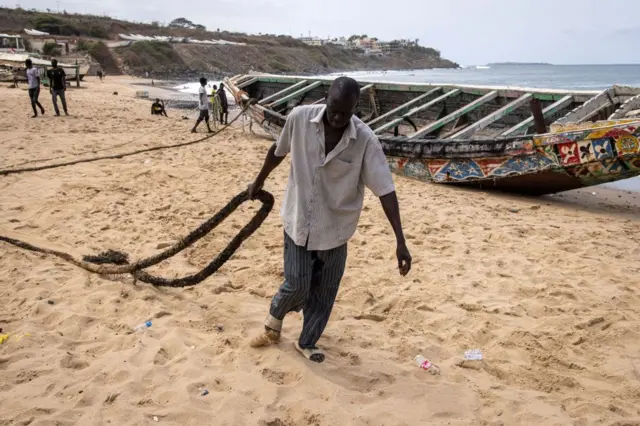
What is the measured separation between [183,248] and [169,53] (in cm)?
5915

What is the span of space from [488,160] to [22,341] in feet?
19.0

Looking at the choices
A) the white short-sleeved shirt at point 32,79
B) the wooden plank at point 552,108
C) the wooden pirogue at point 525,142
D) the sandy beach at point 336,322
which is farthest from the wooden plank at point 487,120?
the white short-sleeved shirt at point 32,79

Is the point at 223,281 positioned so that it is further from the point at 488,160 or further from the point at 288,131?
the point at 488,160

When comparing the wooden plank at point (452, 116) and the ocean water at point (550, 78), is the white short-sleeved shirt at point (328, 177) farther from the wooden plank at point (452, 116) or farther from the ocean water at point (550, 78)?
the ocean water at point (550, 78)

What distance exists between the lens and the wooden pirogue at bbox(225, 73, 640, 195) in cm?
561

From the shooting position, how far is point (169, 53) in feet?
187

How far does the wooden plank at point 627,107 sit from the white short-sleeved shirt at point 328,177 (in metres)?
4.95

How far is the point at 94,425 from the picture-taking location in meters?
2.19

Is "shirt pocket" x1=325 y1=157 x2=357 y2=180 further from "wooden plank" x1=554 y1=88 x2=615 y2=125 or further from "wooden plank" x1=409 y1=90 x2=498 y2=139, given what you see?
"wooden plank" x1=409 y1=90 x2=498 y2=139

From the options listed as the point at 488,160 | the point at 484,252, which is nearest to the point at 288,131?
the point at 484,252

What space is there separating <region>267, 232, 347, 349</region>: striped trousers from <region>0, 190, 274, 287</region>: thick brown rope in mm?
656

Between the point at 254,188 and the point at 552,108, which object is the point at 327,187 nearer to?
the point at 254,188

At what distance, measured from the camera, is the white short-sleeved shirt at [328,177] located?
240cm

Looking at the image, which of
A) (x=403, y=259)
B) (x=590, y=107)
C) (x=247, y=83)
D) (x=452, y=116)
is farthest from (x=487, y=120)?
(x=247, y=83)
